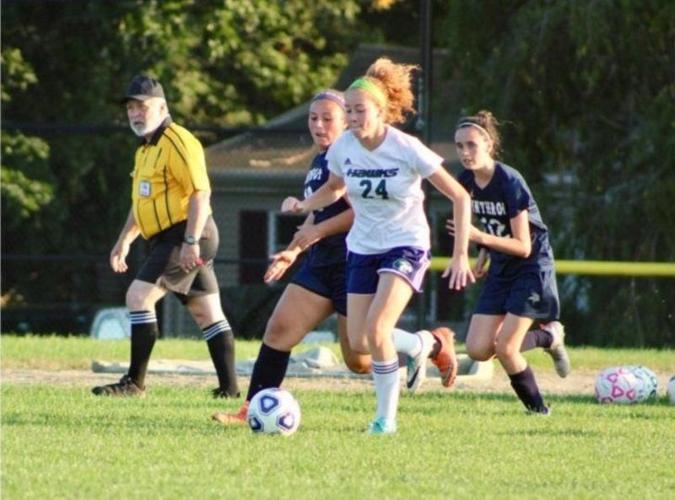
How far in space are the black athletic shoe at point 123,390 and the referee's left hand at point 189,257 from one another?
81 centimetres

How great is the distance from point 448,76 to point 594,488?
1472 centimetres

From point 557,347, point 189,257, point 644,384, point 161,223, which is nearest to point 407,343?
point 189,257

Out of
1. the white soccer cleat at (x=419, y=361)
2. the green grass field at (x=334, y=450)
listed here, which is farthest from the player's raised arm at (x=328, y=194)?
the white soccer cleat at (x=419, y=361)

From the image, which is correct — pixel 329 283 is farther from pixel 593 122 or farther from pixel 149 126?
pixel 593 122

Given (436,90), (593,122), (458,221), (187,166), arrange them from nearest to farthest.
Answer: (458,221) < (187,166) < (593,122) < (436,90)

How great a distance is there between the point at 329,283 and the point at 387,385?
82cm

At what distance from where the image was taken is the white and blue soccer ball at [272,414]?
8.79m

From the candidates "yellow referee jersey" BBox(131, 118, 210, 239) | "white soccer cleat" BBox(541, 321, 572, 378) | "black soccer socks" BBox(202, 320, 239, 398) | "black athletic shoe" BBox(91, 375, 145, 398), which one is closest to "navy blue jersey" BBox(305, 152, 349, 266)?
"yellow referee jersey" BBox(131, 118, 210, 239)

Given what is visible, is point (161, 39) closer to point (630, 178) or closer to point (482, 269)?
point (630, 178)

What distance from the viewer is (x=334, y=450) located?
8.23 meters

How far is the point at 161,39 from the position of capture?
26.1 meters

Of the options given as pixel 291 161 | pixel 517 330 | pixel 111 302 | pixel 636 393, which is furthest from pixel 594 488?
pixel 111 302

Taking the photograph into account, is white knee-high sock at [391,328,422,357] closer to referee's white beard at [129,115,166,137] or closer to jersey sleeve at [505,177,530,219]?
jersey sleeve at [505,177,530,219]

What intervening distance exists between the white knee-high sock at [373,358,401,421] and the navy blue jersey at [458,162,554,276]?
4.93 feet
